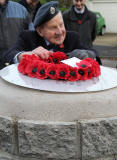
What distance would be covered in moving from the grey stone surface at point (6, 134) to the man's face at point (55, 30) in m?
0.90

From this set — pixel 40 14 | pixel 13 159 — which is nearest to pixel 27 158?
pixel 13 159

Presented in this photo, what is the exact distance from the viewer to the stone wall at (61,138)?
1974mm

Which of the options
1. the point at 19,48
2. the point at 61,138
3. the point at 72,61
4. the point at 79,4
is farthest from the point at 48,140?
the point at 79,4

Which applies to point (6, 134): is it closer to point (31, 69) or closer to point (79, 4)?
point (31, 69)

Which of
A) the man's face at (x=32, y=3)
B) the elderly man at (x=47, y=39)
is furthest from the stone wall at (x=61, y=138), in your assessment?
the man's face at (x=32, y=3)

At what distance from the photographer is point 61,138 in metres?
1.98

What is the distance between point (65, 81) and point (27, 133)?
470mm

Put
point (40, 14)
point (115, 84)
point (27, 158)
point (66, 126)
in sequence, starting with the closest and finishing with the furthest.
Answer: point (66, 126) → point (27, 158) → point (115, 84) → point (40, 14)

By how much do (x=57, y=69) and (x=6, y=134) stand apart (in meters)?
0.58

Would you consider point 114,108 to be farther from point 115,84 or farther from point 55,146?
point 55,146

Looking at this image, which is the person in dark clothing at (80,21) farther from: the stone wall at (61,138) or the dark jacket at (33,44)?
the stone wall at (61,138)

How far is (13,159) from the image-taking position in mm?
2135

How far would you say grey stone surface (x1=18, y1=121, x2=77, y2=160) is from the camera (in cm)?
197

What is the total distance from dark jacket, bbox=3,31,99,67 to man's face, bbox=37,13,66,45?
0.12 m
